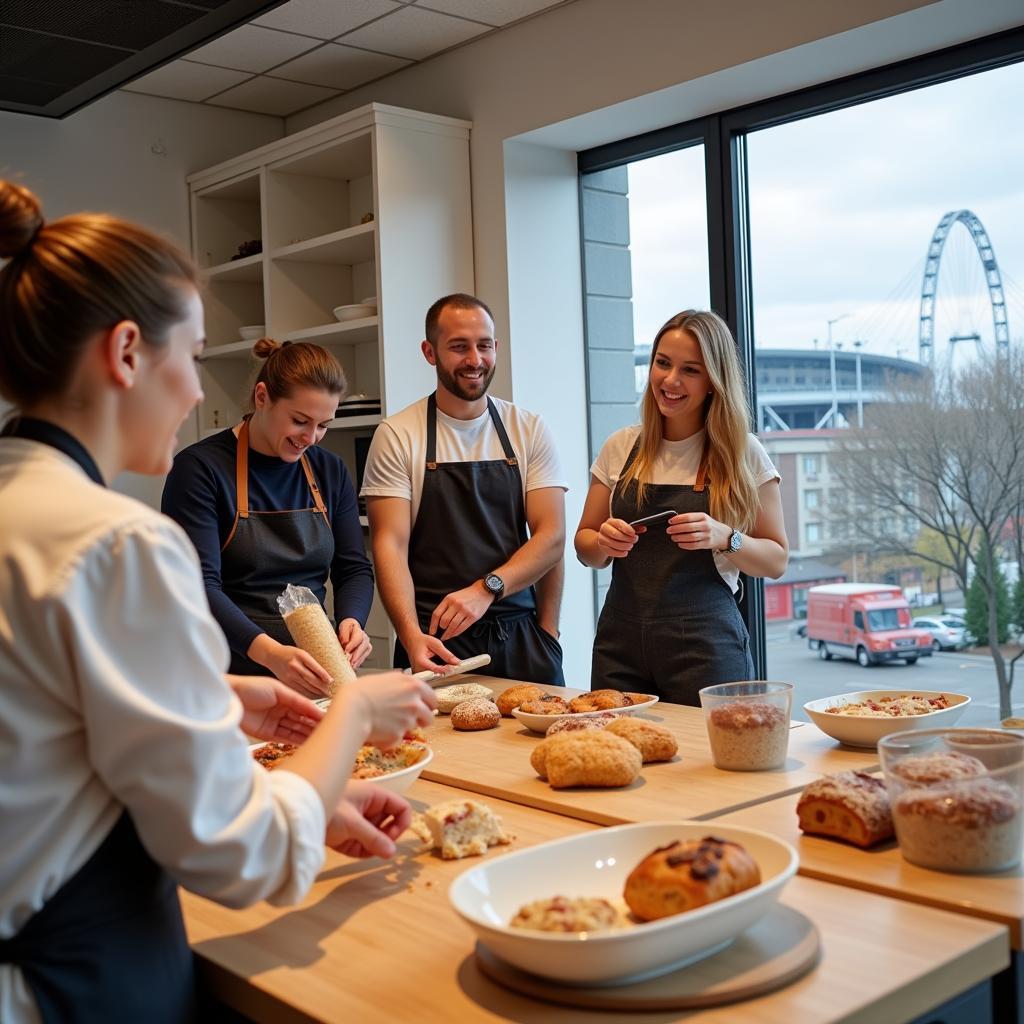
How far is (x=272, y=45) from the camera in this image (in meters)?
4.16

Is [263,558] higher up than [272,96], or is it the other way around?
[272,96]

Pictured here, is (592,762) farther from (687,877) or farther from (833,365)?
(833,365)

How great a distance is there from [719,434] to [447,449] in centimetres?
71

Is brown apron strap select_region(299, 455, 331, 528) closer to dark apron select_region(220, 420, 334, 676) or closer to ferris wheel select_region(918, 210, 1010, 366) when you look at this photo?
dark apron select_region(220, 420, 334, 676)

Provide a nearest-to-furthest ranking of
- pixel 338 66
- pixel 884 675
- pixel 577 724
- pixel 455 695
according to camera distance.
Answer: pixel 577 724 → pixel 455 695 → pixel 884 675 → pixel 338 66

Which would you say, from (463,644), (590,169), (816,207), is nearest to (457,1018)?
(463,644)

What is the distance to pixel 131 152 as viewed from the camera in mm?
4707

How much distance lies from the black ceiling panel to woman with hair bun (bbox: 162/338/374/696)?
0.73 metres

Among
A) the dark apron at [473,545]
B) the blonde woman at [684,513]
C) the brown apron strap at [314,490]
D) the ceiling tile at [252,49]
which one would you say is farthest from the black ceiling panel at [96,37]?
the blonde woman at [684,513]

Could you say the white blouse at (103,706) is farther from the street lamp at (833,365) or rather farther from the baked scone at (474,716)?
the street lamp at (833,365)

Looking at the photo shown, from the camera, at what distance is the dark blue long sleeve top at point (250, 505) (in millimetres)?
2463

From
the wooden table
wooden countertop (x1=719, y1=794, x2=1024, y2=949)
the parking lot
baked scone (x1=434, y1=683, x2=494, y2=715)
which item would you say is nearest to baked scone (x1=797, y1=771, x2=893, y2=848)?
wooden countertop (x1=719, y1=794, x2=1024, y2=949)

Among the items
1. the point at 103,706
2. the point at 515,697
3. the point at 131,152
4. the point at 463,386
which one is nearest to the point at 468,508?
the point at 463,386

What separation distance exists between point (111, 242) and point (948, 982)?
1.02 meters
